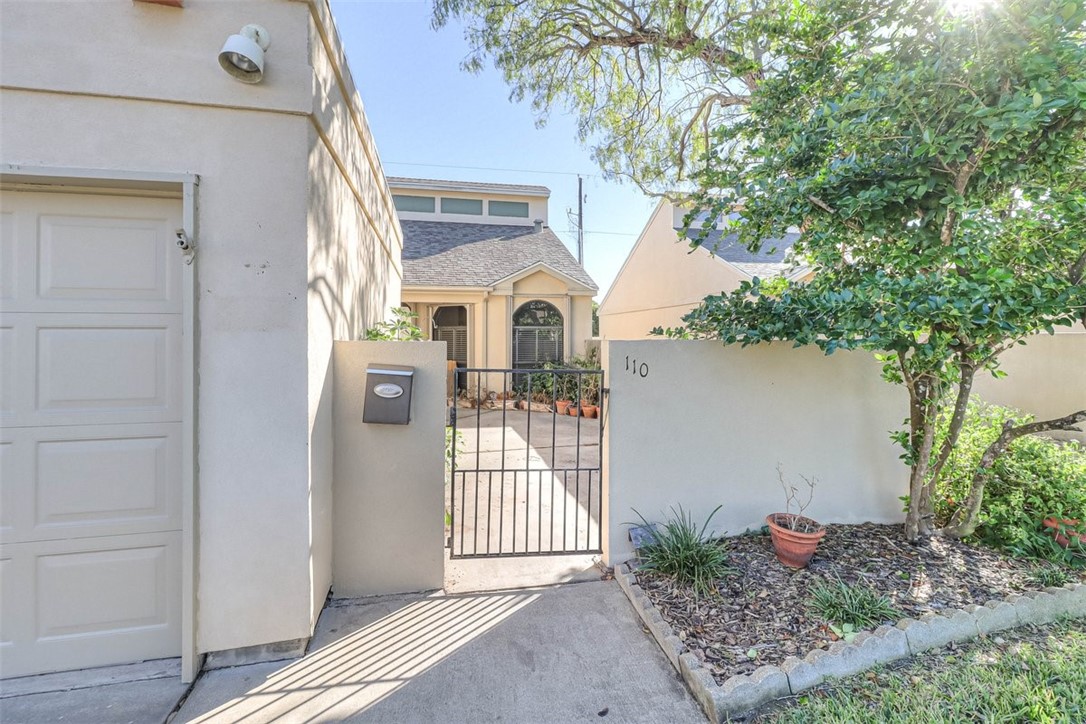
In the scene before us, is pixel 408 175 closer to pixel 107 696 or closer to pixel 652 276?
pixel 652 276

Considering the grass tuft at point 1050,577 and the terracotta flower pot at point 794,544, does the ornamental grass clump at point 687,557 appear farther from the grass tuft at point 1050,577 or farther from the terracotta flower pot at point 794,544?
the grass tuft at point 1050,577

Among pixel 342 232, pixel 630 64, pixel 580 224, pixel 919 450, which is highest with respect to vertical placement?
pixel 580 224

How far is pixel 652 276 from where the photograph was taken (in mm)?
12828

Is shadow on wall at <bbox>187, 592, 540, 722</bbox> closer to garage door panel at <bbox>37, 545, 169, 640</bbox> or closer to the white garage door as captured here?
garage door panel at <bbox>37, 545, 169, 640</bbox>

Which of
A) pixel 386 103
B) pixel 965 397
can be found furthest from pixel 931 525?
pixel 386 103

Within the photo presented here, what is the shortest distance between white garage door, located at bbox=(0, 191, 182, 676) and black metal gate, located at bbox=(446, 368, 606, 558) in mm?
1904

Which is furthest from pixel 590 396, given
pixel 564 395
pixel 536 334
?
pixel 536 334

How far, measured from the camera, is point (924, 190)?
3031 millimetres

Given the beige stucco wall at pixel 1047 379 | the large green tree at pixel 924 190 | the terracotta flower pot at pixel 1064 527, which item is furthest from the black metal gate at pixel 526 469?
the beige stucco wall at pixel 1047 379

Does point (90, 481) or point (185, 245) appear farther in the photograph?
point (90, 481)

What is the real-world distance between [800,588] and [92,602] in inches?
182

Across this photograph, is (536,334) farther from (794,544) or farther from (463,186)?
(794,544)

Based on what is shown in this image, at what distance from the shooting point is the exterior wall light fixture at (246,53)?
7.64 feet

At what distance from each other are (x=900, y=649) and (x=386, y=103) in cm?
947
